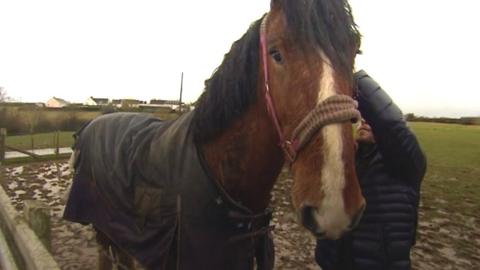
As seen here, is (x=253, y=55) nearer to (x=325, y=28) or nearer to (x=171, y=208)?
(x=325, y=28)

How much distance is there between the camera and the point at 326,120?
134 centimetres

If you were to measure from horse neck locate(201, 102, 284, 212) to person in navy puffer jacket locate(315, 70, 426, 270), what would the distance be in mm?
565

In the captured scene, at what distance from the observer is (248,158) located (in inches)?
77.0

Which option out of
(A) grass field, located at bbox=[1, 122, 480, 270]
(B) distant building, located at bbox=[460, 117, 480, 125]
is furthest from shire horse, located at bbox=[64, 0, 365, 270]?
(B) distant building, located at bbox=[460, 117, 480, 125]

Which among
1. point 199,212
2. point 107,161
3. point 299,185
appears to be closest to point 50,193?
point 107,161

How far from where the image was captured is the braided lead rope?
52.8 inches

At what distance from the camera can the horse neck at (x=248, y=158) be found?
188 cm

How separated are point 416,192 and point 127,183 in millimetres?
1738

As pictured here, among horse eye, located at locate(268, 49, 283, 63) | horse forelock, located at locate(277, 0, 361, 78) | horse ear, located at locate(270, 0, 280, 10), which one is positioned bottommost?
horse eye, located at locate(268, 49, 283, 63)

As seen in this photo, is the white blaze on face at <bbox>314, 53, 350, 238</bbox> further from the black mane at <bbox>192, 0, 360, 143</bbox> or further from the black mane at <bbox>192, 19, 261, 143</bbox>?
the black mane at <bbox>192, 19, 261, 143</bbox>

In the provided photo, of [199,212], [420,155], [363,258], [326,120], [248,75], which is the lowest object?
[363,258]

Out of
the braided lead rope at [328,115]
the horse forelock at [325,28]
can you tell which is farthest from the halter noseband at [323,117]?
the horse forelock at [325,28]

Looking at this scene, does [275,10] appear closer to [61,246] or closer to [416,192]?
[416,192]

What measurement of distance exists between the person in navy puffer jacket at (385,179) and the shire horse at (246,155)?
506 mm
